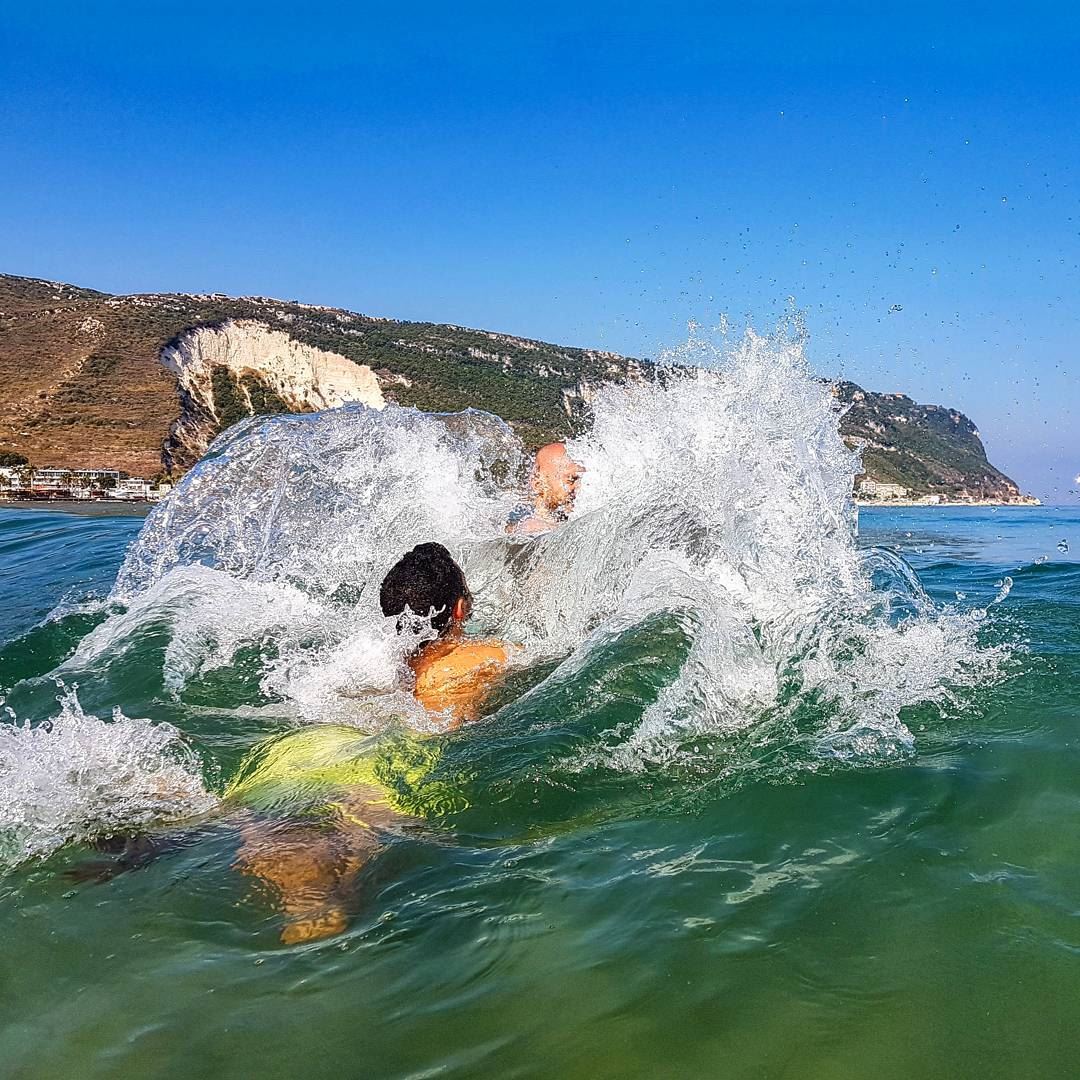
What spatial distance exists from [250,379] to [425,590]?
293 feet

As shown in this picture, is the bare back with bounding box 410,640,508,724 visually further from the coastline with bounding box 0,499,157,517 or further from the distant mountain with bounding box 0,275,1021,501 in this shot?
the distant mountain with bounding box 0,275,1021,501

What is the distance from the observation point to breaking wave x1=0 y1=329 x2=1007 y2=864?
414 cm

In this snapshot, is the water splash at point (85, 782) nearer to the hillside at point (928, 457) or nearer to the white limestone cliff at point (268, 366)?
the hillside at point (928, 457)

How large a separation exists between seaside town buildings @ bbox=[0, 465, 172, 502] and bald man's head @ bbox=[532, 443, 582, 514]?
128 ft

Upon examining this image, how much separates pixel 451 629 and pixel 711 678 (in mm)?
1329

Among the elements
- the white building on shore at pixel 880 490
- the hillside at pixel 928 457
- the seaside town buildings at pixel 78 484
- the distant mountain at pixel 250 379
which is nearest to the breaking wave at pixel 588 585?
the seaside town buildings at pixel 78 484

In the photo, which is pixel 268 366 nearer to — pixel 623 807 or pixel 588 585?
pixel 588 585

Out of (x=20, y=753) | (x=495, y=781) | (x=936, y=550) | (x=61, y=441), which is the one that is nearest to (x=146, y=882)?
(x=20, y=753)

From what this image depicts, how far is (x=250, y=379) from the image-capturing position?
88.2m

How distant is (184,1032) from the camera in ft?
7.36

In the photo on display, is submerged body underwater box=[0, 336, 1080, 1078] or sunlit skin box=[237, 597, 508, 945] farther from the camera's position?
sunlit skin box=[237, 597, 508, 945]

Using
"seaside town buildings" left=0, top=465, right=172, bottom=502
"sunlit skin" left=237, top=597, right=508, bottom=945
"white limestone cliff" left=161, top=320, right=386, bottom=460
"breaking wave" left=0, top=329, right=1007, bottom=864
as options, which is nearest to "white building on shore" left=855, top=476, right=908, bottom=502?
"white limestone cliff" left=161, top=320, right=386, bottom=460

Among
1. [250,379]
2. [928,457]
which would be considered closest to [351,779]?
[928,457]

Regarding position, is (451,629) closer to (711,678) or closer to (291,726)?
(291,726)
